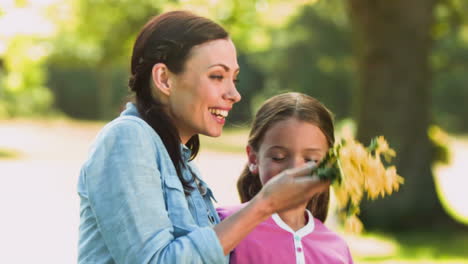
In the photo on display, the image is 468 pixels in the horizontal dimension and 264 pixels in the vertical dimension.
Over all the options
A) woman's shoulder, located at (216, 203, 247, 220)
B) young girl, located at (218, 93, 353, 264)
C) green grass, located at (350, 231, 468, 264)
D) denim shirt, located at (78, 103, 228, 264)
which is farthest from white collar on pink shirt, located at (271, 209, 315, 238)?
green grass, located at (350, 231, 468, 264)

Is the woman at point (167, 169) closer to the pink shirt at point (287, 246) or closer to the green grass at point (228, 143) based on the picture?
the pink shirt at point (287, 246)

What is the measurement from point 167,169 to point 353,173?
579 millimetres

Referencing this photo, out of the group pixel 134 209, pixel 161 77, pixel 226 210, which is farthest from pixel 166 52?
pixel 226 210

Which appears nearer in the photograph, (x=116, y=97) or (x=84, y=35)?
(x=84, y=35)

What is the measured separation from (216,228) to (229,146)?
2793 centimetres

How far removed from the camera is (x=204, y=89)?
2523 millimetres

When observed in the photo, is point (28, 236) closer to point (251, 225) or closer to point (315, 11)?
point (251, 225)

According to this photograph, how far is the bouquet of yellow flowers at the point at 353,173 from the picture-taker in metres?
2.26

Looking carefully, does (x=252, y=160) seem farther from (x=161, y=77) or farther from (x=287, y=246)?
(x=161, y=77)

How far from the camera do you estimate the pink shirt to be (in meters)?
2.95

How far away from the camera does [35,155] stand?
2320 cm

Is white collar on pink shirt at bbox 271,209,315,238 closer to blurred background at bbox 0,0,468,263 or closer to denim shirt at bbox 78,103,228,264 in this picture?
blurred background at bbox 0,0,468,263

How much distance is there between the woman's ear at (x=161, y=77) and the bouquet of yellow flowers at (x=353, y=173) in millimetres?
582

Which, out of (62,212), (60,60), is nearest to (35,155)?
(62,212)
